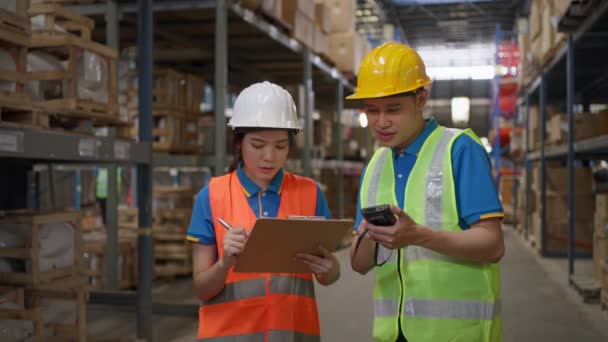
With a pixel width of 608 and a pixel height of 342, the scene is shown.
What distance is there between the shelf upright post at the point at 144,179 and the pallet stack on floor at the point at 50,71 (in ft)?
0.69

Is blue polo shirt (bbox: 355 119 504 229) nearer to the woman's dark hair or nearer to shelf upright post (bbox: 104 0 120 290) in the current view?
the woman's dark hair

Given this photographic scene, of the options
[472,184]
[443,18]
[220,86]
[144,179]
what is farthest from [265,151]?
[443,18]

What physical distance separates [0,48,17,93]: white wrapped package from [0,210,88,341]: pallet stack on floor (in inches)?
31.8

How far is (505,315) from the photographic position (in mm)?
5793

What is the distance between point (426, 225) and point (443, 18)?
941 inches

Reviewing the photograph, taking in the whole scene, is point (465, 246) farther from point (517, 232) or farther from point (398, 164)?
point (517, 232)

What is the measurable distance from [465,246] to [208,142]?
19.0 ft

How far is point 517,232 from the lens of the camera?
1445cm

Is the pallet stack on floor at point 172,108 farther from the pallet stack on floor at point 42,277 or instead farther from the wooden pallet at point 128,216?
the pallet stack on floor at point 42,277

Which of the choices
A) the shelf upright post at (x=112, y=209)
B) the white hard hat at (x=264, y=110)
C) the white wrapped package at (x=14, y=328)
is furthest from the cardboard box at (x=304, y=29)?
the white hard hat at (x=264, y=110)

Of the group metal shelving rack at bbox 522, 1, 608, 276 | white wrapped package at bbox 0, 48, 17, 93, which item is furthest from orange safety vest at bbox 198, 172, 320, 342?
metal shelving rack at bbox 522, 1, 608, 276

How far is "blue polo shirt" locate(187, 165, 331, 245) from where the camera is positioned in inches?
88.1

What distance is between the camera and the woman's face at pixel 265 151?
2242 mm

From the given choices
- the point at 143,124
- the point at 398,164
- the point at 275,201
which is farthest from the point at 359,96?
the point at 143,124
